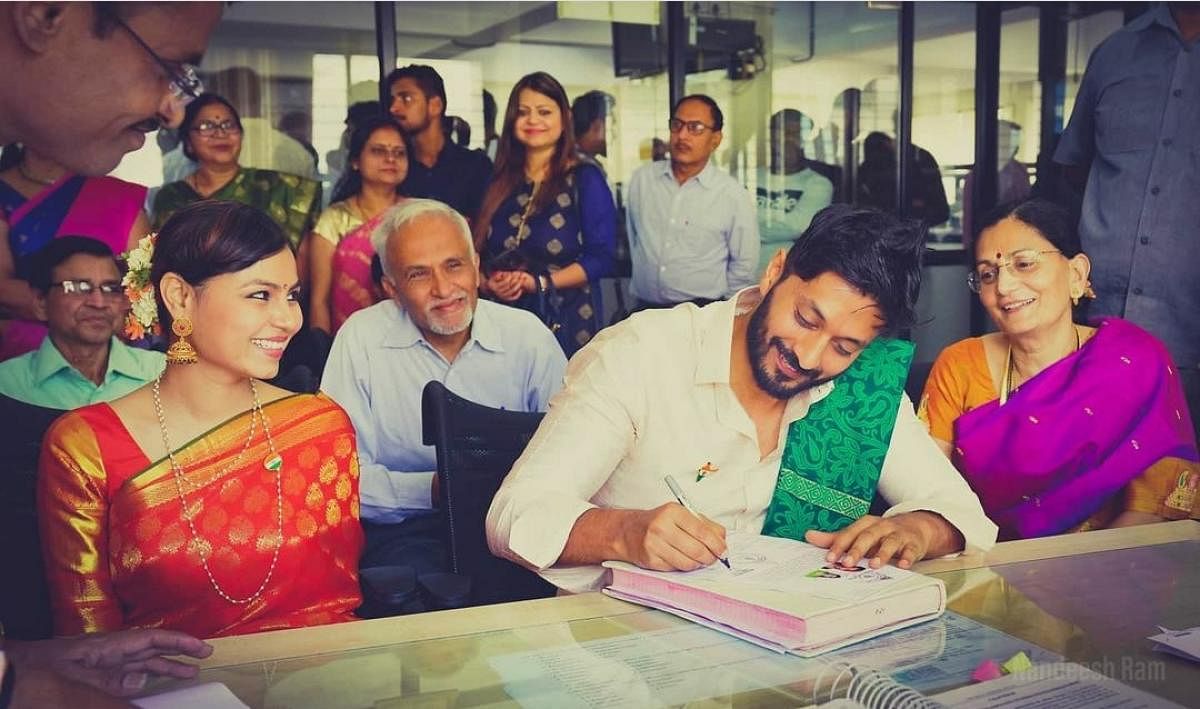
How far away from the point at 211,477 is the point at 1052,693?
1.30 meters

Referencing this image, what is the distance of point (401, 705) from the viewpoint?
1.14m

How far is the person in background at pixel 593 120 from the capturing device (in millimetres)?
5816

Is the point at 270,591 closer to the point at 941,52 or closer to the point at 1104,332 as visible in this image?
the point at 1104,332

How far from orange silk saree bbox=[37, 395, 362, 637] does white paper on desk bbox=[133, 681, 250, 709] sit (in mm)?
641

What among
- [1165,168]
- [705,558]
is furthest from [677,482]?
[1165,168]

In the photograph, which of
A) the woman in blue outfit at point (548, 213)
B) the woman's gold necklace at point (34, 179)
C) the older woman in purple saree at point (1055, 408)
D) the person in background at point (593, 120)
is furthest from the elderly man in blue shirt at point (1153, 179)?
the person in background at point (593, 120)

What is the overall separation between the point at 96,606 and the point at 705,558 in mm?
958

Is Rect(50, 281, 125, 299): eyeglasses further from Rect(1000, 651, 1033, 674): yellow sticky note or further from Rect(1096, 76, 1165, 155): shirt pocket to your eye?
Rect(1096, 76, 1165, 155): shirt pocket

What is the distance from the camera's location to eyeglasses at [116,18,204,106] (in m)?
1.08

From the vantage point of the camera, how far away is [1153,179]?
298cm

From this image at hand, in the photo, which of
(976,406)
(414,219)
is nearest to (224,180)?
(414,219)

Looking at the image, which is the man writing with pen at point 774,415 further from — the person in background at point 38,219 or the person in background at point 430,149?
the person in background at point 430,149

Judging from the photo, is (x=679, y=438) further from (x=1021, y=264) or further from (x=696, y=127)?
(x=696, y=127)

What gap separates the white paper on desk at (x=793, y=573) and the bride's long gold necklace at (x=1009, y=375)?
38.7 inches
